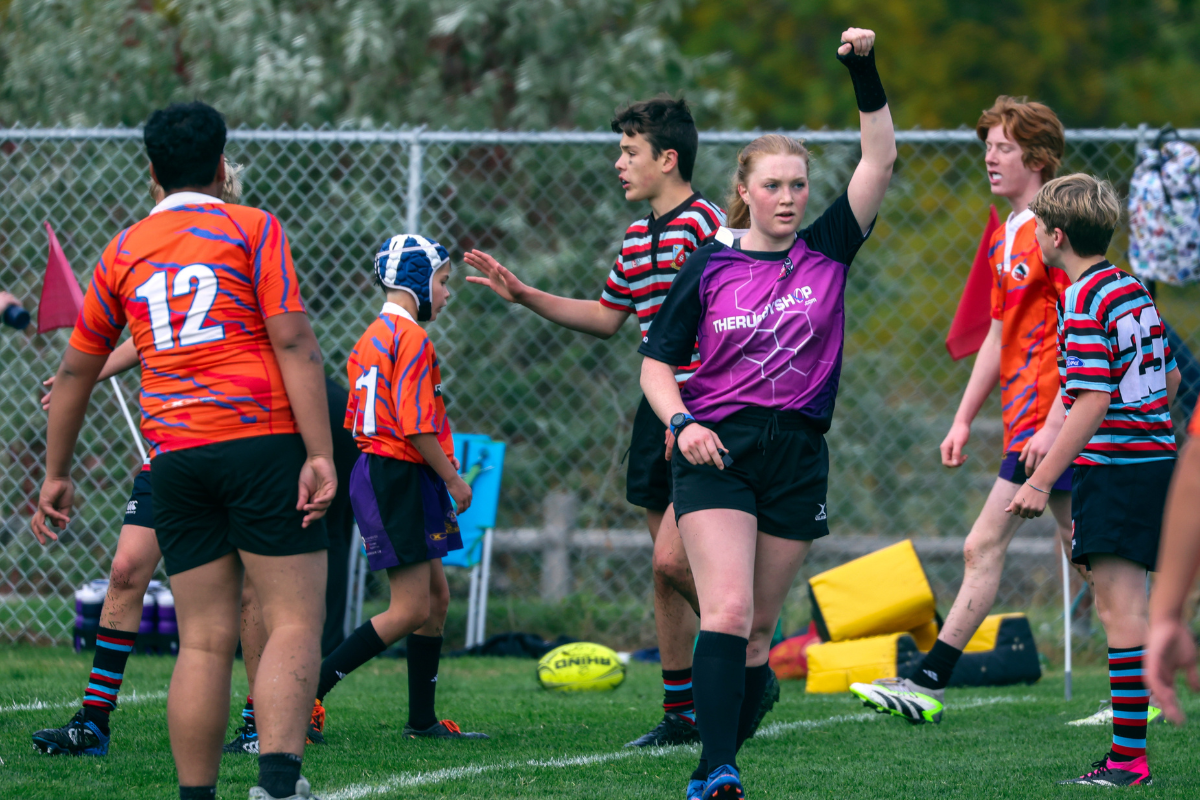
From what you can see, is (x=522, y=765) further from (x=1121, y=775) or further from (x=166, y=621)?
(x=166, y=621)

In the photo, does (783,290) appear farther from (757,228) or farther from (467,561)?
(467,561)

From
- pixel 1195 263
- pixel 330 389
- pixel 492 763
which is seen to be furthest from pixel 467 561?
pixel 1195 263

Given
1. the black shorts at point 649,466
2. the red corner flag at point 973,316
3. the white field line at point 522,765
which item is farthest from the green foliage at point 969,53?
the black shorts at point 649,466

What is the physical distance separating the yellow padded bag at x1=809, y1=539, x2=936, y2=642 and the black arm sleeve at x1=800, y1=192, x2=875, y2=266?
2829 mm

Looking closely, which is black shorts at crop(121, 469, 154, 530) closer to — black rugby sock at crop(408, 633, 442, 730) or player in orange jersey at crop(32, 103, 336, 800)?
black rugby sock at crop(408, 633, 442, 730)

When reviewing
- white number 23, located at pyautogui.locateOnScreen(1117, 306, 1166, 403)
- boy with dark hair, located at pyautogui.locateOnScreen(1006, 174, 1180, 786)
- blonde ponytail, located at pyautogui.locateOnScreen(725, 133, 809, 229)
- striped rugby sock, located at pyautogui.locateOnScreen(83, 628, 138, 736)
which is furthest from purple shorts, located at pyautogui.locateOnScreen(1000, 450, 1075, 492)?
striped rugby sock, located at pyautogui.locateOnScreen(83, 628, 138, 736)

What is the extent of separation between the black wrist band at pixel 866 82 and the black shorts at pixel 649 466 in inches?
52.8

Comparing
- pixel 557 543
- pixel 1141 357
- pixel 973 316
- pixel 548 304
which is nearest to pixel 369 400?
pixel 548 304

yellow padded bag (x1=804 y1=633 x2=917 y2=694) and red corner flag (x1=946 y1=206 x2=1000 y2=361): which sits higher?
red corner flag (x1=946 y1=206 x2=1000 y2=361)

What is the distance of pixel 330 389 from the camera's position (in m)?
5.66

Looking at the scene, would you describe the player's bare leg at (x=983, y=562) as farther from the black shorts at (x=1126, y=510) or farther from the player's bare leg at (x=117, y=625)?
the player's bare leg at (x=117, y=625)

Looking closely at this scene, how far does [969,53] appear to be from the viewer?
56.3 ft

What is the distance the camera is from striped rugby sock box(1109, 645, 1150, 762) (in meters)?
3.58

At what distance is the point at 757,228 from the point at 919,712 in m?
2.19
